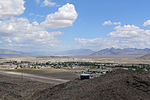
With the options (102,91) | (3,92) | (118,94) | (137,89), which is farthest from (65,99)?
(3,92)

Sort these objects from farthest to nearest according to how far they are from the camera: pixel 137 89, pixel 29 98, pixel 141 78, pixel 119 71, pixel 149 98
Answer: pixel 119 71 → pixel 29 98 → pixel 141 78 → pixel 137 89 → pixel 149 98

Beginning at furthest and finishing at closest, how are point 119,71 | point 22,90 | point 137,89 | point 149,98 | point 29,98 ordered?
point 22,90, point 119,71, point 29,98, point 137,89, point 149,98

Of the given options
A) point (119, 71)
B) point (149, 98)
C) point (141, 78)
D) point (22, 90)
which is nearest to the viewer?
point (149, 98)

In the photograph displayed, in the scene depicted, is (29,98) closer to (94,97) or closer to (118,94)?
(94,97)

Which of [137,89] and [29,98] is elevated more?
[137,89]

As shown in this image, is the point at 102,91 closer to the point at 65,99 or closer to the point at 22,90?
the point at 65,99

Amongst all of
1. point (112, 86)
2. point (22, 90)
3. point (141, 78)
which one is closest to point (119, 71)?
point (141, 78)

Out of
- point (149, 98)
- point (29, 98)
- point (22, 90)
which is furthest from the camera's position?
point (22, 90)

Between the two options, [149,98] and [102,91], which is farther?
[102,91]

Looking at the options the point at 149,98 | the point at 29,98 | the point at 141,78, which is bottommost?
the point at 29,98
